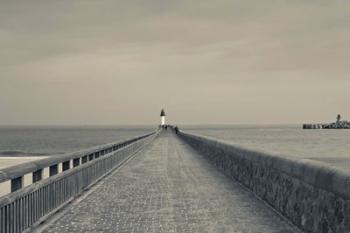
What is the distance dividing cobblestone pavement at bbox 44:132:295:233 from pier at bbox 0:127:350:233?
0.6 inches

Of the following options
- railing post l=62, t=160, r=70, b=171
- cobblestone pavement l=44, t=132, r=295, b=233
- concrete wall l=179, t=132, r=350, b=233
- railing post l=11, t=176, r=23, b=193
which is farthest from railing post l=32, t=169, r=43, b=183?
concrete wall l=179, t=132, r=350, b=233

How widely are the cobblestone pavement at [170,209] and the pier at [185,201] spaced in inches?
0.6

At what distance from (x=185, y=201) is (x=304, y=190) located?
3976mm

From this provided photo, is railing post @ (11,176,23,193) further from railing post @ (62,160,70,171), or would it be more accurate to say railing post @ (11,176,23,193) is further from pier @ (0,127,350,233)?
railing post @ (62,160,70,171)

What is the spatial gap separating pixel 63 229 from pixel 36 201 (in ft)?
2.38

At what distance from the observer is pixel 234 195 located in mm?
12289

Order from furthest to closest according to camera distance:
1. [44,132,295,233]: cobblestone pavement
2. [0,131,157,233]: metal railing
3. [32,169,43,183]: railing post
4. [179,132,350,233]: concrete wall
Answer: [32,169,43,183]: railing post
[44,132,295,233]: cobblestone pavement
[0,131,157,233]: metal railing
[179,132,350,233]: concrete wall

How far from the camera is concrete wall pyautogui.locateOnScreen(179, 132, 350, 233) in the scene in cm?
645

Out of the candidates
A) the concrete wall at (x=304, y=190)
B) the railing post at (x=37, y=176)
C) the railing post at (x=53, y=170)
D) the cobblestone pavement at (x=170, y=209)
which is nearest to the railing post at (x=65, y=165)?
the cobblestone pavement at (x=170, y=209)

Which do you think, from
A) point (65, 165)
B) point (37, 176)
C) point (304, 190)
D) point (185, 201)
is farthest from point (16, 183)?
point (185, 201)

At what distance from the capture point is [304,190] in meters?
7.96

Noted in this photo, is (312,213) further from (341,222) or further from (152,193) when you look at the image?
(152,193)

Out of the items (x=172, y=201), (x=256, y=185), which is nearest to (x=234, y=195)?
(x=256, y=185)

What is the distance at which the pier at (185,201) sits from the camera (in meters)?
7.12
